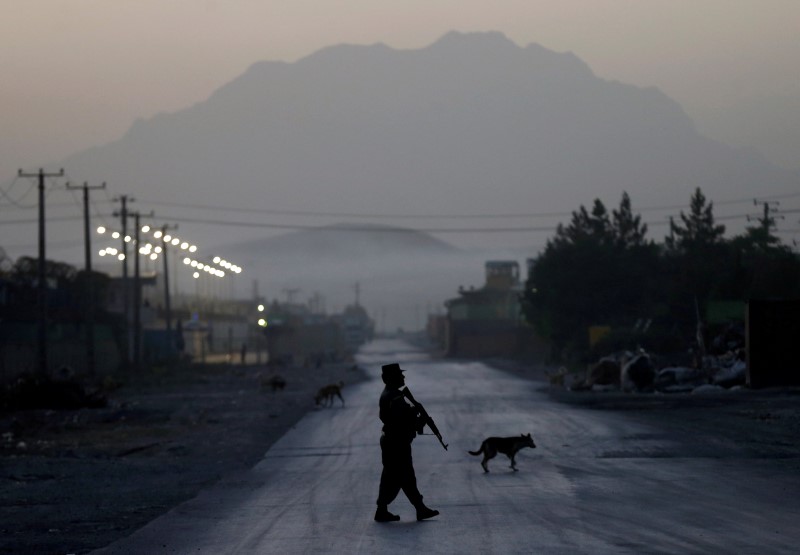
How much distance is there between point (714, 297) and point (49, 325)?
31580 mm

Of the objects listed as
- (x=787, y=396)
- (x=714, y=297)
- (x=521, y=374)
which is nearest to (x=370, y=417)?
(x=787, y=396)

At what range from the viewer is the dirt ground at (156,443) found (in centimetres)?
1617

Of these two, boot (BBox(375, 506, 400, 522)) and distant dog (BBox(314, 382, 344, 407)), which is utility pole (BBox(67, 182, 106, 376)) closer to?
distant dog (BBox(314, 382, 344, 407))

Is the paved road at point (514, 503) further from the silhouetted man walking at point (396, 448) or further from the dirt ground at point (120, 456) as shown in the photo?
the dirt ground at point (120, 456)

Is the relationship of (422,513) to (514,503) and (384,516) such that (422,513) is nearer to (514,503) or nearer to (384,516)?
(384,516)

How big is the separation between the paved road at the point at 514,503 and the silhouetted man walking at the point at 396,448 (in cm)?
23

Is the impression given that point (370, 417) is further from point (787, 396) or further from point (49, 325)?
point (49, 325)

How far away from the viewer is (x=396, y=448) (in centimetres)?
1418

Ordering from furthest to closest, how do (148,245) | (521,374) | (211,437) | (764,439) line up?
(148,245), (521,374), (211,437), (764,439)

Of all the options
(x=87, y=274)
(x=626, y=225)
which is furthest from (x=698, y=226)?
(x=87, y=274)

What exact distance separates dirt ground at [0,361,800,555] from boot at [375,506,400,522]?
275 cm

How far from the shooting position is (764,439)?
24.2 meters

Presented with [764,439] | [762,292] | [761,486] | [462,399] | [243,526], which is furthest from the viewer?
[762,292]

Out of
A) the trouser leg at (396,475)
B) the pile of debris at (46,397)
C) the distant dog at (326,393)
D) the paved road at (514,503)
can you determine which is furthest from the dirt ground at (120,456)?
the trouser leg at (396,475)
